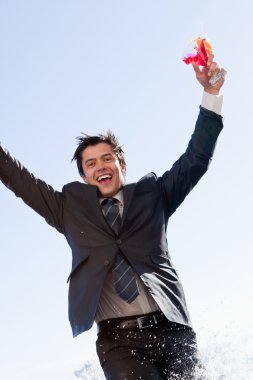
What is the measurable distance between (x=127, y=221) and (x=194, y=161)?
0.77m

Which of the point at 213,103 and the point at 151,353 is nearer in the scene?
the point at 151,353

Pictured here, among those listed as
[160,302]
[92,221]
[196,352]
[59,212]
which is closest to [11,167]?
[59,212]

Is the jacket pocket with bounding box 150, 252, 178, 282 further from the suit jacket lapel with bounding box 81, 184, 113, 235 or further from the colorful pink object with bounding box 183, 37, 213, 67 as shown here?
the colorful pink object with bounding box 183, 37, 213, 67

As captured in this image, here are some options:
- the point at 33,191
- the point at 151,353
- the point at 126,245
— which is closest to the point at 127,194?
the point at 126,245

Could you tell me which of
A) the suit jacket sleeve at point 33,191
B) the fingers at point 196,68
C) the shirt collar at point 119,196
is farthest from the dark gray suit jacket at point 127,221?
the fingers at point 196,68

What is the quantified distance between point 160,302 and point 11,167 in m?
1.75

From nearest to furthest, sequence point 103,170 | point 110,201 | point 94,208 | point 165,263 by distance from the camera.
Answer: point 165,263, point 94,208, point 110,201, point 103,170

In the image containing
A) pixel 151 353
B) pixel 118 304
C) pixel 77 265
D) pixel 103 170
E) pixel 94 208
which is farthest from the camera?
pixel 103 170

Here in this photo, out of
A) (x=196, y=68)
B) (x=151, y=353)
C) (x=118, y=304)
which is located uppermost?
→ (x=196, y=68)

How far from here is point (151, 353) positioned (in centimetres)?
418

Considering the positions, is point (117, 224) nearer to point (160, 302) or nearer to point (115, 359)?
point (160, 302)

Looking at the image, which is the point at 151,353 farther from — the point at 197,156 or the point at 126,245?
the point at 197,156

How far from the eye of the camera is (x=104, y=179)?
5023 millimetres

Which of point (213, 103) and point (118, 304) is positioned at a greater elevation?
point (213, 103)
